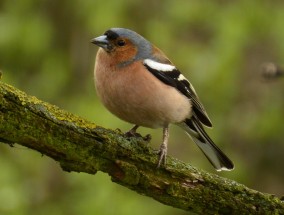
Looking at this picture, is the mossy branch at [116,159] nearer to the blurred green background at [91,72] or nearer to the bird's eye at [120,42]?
the bird's eye at [120,42]

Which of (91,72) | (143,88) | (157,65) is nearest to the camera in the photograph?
(143,88)

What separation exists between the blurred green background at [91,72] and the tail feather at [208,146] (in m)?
1.41

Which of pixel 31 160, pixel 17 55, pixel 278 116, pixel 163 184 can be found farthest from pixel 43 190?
pixel 163 184

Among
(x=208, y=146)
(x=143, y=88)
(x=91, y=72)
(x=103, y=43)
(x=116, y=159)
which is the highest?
(x=91, y=72)

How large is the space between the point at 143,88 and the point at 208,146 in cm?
107

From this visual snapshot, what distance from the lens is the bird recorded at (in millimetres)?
4527

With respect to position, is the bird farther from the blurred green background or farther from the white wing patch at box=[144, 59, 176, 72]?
the blurred green background

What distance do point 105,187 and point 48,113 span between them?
10.1 feet

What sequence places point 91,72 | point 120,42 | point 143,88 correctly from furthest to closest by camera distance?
point 91,72 → point 120,42 → point 143,88

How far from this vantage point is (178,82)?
4.98 m

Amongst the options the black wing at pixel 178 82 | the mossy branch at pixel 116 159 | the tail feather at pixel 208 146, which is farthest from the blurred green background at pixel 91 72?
the mossy branch at pixel 116 159

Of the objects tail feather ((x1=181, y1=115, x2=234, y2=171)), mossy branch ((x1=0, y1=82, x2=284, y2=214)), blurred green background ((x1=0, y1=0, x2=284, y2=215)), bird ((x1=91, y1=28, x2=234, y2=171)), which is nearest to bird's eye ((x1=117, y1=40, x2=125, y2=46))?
bird ((x1=91, y1=28, x2=234, y2=171))

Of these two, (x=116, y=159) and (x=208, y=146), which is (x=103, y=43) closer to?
(x=208, y=146)

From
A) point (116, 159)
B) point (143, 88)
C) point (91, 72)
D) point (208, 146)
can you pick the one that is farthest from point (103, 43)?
point (91, 72)
